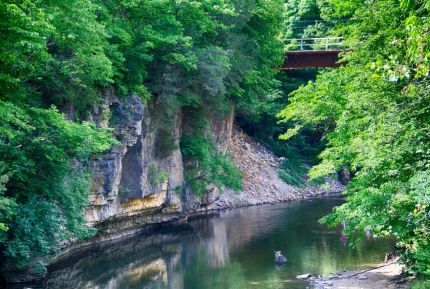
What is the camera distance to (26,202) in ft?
68.3

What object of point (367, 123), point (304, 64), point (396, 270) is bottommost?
point (396, 270)

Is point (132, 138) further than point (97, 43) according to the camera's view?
Yes

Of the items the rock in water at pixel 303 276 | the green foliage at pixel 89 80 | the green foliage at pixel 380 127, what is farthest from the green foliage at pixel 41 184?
the rock in water at pixel 303 276

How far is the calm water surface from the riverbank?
0.80 m

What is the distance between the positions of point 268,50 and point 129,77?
14.8 metres

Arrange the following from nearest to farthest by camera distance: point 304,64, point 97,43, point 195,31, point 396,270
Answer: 1. point 396,270
2. point 97,43
3. point 195,31
4. point 304,64

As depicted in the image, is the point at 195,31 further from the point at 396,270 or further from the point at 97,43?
the point at 396,270

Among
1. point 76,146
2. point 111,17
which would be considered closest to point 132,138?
point 111,17

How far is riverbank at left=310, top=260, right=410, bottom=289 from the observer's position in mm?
19531

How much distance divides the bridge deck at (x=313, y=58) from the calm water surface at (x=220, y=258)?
1044cm

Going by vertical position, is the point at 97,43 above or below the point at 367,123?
above

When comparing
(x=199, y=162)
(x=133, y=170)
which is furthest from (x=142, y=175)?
(x=199, y=162)

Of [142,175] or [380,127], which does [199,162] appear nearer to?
[142,175]

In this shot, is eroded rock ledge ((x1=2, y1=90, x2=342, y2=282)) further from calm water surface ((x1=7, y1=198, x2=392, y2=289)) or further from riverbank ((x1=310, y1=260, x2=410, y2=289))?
riverbank ((x1=310, y1=260, x2=410, y2=289))
